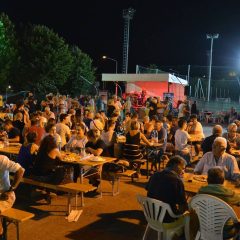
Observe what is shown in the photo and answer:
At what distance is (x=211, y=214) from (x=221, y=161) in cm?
194

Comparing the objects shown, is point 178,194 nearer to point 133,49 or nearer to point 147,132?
point 147,132

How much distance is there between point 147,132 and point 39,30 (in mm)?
29600

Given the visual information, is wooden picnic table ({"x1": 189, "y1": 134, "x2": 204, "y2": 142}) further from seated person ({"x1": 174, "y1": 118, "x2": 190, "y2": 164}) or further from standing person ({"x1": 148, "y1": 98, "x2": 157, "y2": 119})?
standing person ({"x1": 148, "y1": 98, "x2": 157, "y2": 119})

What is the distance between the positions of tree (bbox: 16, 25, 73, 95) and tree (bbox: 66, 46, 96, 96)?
3353 millimetres

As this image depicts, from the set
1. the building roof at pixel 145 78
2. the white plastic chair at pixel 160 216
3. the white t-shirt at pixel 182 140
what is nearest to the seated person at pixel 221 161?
the white plastic chair at pixel 160 216

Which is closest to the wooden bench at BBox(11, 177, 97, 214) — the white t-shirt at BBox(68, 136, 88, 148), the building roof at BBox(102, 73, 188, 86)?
the white t-shirt at BBox(68, 136, 88, 148)

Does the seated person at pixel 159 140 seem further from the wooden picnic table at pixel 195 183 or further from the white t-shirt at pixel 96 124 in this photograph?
the wooden picnic table at pixel 195 183

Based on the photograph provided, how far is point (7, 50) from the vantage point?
34781 mm

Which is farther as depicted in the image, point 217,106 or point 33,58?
point 33,58

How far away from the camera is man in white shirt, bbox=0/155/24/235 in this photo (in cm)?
468

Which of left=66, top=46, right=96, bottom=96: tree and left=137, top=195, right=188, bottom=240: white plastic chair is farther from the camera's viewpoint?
left=66, top=46, right=96, bottom=96: tree

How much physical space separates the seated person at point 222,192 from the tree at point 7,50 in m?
32.0

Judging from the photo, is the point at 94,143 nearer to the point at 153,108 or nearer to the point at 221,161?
the point at 221,161

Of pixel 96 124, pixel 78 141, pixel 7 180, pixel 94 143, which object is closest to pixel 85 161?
pixel 94 143
